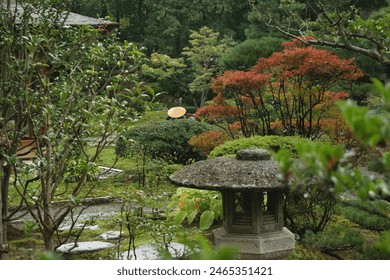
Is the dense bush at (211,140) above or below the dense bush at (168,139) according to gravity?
above

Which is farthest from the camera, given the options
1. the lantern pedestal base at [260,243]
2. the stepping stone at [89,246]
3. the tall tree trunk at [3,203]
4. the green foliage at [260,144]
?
the green foliage at [260,144]

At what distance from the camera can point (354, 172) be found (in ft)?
3.80

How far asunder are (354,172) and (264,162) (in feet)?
14.3

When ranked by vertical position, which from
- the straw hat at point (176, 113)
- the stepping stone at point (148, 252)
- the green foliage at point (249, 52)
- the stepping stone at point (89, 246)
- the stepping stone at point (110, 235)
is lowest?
the straw hat at point (176, 113)

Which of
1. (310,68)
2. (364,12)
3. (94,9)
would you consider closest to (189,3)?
(94,9)

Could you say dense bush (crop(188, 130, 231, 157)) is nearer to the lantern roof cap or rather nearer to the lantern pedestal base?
the lantern roof cap

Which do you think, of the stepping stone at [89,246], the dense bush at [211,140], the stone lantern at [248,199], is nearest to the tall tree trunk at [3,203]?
the stepping stone at [89,246]

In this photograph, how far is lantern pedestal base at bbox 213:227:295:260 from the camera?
544 cm

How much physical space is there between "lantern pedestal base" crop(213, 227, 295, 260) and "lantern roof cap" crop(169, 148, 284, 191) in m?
0.62

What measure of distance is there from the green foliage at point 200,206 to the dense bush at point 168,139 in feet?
9.86

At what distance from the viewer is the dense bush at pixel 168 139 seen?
1030cm

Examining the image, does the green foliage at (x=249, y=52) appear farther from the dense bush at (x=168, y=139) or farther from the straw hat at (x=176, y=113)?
the straw hat at (x=176, y=113)

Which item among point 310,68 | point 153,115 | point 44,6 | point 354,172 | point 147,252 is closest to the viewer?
point 354,172
